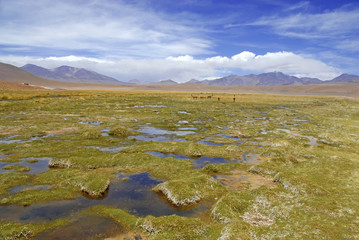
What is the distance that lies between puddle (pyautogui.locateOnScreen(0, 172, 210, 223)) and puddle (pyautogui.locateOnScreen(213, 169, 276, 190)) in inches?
150

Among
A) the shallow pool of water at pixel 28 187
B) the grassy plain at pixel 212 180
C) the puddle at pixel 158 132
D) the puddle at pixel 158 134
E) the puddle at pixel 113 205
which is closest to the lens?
the grassy plain at pixel 212 180

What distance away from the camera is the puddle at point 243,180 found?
51.2ft

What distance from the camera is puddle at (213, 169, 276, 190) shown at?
15617 millimetres

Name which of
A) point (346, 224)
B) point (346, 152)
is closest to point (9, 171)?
point (346, 224)

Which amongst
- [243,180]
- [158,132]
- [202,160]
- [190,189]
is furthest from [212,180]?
[158,132]

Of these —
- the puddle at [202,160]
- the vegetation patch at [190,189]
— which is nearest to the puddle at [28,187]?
the vegetation patch at [190,189]

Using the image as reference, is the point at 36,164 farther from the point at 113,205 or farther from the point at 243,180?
the point at 243,180

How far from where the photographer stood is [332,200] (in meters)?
12.7

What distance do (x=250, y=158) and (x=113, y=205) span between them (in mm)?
14181

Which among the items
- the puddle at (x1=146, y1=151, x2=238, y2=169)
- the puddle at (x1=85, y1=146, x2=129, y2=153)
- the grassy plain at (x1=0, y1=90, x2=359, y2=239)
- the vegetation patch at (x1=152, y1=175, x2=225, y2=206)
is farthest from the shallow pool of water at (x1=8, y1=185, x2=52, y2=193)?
the puddle at (x1=146, y1=151, x2=238, y2=169)

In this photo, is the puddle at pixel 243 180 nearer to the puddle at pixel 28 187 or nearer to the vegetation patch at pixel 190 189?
the vegetation patch at pixel 190 189

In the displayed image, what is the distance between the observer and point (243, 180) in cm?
1664

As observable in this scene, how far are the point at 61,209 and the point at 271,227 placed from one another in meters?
→ 11.1

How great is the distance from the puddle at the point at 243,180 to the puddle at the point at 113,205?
150 inches
